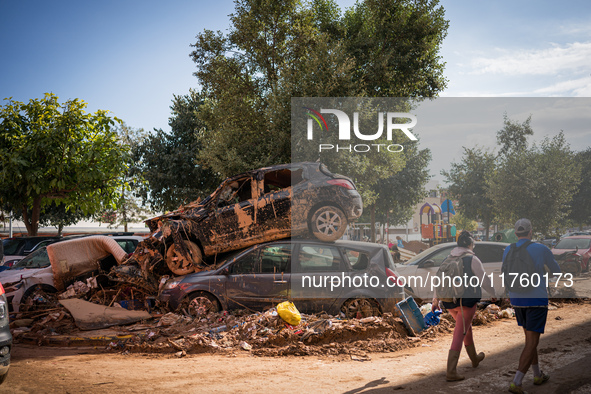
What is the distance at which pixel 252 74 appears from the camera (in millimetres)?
18828

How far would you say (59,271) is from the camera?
32.2ft

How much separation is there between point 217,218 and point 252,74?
10.8 m

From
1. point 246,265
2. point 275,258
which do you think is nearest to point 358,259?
point 275,258

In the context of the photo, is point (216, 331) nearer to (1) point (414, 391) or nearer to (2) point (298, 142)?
(1) point (414, 391)

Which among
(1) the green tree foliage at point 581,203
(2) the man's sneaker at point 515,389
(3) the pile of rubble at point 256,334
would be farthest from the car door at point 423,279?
(1) the green tree foliage at point 581,203

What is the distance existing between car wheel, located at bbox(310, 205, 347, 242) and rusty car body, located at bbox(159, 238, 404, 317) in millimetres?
567

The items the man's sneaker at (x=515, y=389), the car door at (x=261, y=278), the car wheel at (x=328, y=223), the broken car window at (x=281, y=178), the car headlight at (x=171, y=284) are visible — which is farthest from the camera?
the broken car window at (x=281, y=178)

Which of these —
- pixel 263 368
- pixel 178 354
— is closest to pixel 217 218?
pixel 178 354

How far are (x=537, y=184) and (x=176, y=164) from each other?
17764 mm

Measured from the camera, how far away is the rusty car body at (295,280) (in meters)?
8.09

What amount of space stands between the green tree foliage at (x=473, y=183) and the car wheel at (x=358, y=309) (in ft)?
27.9

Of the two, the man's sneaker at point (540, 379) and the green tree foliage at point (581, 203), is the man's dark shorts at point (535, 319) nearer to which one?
the man's sneaker at point (540, 379)

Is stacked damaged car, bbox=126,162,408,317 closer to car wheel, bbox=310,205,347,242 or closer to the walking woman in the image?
car wheel, bbox=310,205,347,242

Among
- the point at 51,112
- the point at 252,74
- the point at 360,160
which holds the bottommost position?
the point at 360,160
